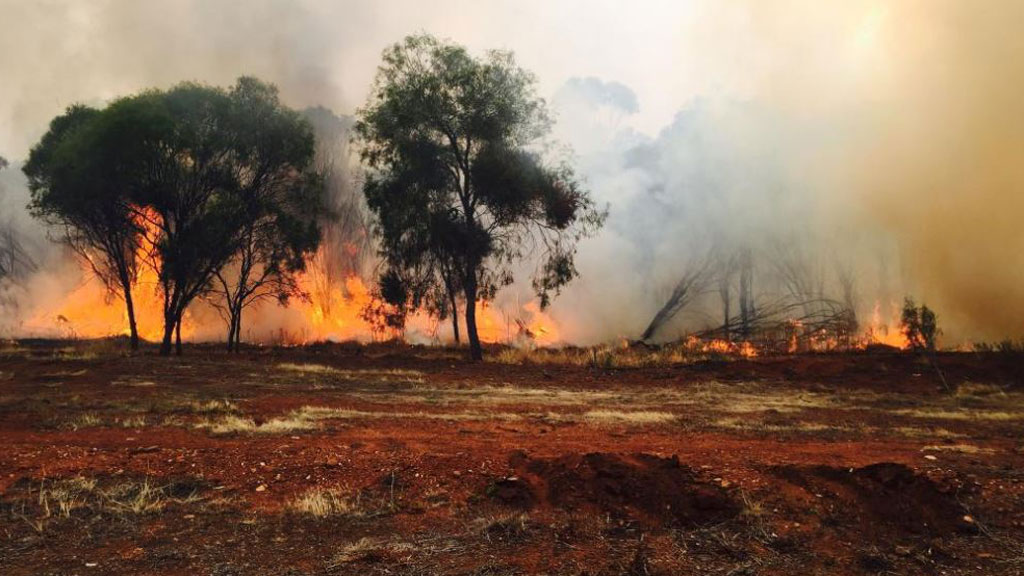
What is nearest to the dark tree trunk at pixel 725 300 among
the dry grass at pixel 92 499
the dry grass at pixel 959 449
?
the dry grass at pixel 959 449

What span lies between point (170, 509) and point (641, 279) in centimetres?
2845

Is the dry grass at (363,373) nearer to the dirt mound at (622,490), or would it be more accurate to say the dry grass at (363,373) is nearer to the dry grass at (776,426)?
the dry grass at (776,426)

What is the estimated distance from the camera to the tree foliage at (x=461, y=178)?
25.9m

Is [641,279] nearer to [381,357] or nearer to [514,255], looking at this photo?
[514,255]

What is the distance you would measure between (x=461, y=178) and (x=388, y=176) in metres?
3.32

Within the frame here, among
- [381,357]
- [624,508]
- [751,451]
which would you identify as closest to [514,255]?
[381,357]

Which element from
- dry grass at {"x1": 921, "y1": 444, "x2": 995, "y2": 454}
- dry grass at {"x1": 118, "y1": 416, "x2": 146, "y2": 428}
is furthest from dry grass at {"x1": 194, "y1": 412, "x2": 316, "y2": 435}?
dry grass at {"x1": 921, "y1": 444, "x2": 995, "y2": 454}

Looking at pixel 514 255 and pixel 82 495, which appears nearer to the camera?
pixel 82 495

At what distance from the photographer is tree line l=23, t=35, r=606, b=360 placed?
84.8 ft

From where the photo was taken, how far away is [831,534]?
5.33 meters

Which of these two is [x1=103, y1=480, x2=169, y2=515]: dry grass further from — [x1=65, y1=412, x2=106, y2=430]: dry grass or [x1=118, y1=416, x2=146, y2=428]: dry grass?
[x1=65, y1=412, x2=106, y2=430]: dry grass

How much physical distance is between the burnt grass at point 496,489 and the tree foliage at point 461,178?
45.3ft

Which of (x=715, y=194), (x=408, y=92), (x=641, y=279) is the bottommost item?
(x=641, y=279)

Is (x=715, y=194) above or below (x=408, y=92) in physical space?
below
